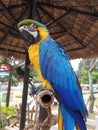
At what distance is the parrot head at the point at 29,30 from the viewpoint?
1978 millimetres

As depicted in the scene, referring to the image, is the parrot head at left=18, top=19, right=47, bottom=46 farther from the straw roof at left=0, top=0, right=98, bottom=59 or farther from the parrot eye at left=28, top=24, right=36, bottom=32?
the straw roof at left=0, top=0, right=98, bottom=59

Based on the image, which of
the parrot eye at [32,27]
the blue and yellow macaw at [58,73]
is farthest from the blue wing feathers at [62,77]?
the parrot eye at [32,27]

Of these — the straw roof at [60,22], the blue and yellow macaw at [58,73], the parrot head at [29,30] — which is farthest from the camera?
the straw roof at [60,22]

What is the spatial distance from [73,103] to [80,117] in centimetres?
10

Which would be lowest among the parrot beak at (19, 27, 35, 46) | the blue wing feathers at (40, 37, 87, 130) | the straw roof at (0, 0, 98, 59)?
the blue wing feathers at (40, 37, 87, 130)

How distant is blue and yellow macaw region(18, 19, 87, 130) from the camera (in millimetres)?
1792

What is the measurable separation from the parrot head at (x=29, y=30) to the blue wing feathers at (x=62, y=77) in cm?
8

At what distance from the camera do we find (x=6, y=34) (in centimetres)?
445

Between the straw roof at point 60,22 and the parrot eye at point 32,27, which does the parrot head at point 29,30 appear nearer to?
the parrot eye at point 32,27

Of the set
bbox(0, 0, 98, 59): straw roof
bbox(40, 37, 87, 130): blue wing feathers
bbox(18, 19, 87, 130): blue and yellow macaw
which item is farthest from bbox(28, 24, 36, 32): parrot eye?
bbox(0, 0, 98, 59): straw roof

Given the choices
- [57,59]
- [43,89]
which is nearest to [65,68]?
[57,59]

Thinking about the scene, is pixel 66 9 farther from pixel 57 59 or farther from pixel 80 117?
pixel 80 117

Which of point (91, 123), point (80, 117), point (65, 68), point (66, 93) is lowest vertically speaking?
point (91, 123)

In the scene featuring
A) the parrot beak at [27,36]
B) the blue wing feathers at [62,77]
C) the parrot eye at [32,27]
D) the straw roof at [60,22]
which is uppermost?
the straw roof at [60,22]
